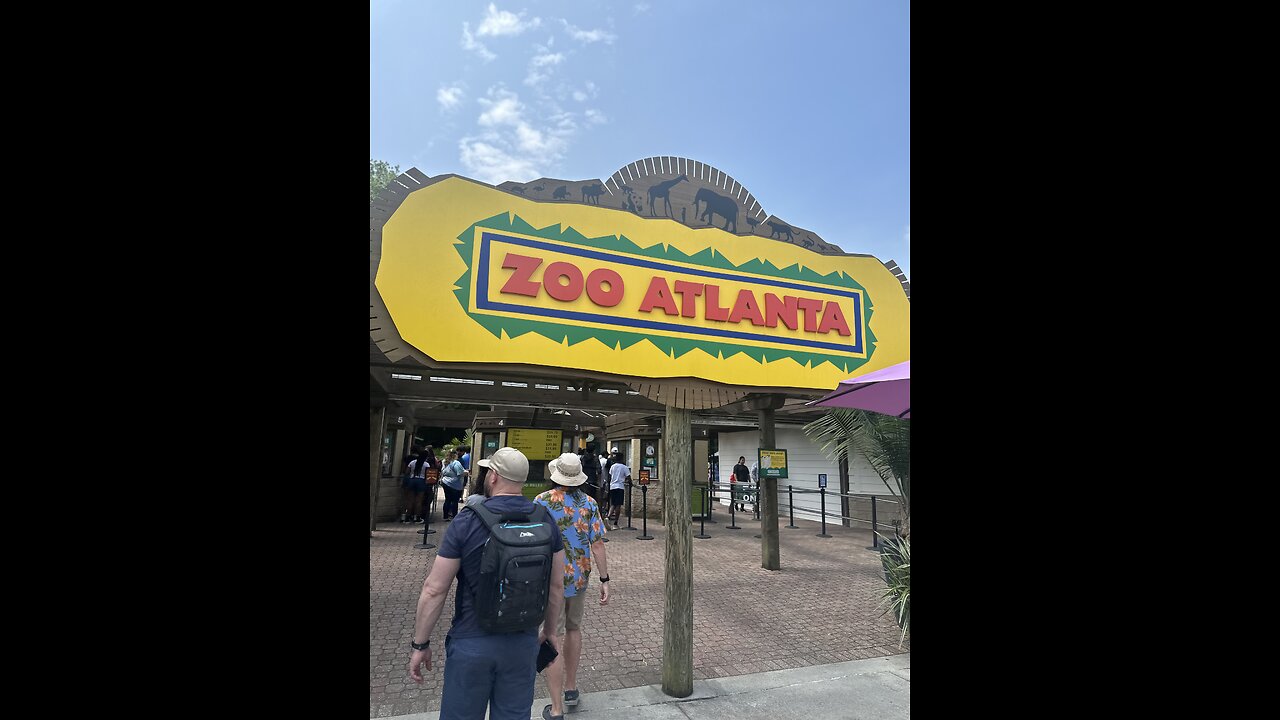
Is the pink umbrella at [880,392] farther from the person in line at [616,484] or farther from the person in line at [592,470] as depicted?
the person in line at [592,470]

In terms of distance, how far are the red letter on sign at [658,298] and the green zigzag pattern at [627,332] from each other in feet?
0.64

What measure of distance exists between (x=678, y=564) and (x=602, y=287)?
2115 mm

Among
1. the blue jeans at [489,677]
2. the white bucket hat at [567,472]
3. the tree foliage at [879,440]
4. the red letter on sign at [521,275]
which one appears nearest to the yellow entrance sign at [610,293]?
the red letter on sign at [521,275]

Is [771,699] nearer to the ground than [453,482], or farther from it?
nearer to the ground

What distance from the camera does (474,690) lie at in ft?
7.75

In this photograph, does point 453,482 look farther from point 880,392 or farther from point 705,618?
point 880,392

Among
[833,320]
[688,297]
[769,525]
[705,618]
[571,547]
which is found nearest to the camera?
[571,547]

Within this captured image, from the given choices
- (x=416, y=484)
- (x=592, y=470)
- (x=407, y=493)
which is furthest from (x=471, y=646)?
(x=407, y=493)

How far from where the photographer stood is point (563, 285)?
3.75 meters

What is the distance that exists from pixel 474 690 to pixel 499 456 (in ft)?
3.30

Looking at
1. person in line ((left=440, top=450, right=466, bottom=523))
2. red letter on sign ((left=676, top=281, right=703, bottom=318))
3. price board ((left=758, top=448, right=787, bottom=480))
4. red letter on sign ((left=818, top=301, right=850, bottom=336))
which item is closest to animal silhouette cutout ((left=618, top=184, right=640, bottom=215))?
red letter on sign ((left=676, top=281, right=703, bottom=318))

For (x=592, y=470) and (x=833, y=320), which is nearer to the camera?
(x=833, y=320)
